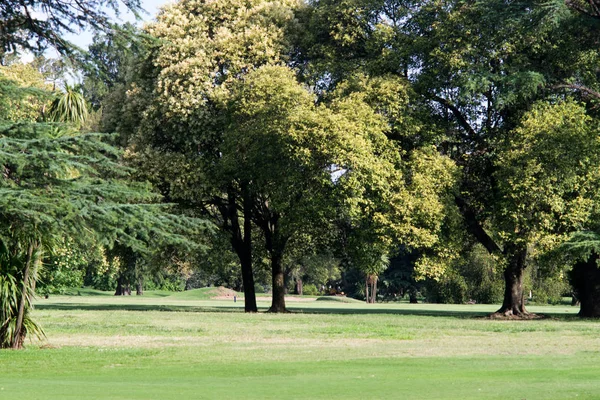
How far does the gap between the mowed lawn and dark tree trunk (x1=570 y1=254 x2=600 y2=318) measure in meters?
11.5

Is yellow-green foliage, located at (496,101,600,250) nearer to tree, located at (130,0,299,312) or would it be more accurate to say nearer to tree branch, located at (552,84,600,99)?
tree branch, located at (552,84,600,99)

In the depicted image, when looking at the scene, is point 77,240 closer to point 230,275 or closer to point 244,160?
point 244,160

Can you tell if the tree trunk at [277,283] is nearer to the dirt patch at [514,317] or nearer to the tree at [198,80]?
the tree at [198,80]

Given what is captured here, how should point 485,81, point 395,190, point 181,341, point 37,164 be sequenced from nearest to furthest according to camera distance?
point 37,164, point 181,341, point 485,81, point 395,190

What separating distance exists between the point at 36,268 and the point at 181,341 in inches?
190

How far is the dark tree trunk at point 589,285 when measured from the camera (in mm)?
40875

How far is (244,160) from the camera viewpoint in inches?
1521

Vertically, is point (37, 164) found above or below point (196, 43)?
below

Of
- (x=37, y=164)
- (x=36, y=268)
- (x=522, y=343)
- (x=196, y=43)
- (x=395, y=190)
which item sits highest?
(x=196, y=43)

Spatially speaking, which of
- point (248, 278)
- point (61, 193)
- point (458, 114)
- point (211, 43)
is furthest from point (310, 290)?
point (61, 193)

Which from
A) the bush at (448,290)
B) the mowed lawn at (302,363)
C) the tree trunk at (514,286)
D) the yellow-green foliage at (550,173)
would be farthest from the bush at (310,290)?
the mowed lawn at (302,363)

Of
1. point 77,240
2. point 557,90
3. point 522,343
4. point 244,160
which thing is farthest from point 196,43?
point 77,240

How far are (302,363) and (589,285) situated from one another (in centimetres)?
2745

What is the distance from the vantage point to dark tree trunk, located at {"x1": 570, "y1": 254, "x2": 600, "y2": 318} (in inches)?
1609
